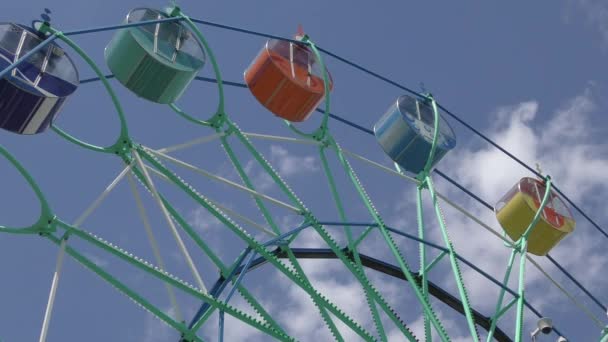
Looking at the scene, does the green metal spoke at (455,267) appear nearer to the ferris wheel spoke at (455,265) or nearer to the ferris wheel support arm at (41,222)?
the ferris wheel spoke at (455,265)

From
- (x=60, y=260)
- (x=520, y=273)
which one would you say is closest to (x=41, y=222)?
(x=60, y=260)

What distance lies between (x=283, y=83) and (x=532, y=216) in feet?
17.6

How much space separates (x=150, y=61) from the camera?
1484 centimetres

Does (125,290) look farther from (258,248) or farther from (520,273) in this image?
(520,273)

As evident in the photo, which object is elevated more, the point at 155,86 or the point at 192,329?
the point at 155,86

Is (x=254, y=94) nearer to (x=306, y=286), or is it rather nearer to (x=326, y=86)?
(x=326, y=86)

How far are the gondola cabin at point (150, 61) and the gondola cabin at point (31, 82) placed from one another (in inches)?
39.2

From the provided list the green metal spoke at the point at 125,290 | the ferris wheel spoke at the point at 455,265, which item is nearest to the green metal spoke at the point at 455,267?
the ferris wheel spoke at the point at 455,265

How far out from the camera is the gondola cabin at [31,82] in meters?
13.3

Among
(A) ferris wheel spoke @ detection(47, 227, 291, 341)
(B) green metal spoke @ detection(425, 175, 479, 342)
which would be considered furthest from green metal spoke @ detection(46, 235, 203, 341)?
(B) green metal spoke @ detection(425, 175, 479, 342)

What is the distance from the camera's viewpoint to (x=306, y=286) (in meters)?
14.1

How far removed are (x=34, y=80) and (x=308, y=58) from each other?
4862mm

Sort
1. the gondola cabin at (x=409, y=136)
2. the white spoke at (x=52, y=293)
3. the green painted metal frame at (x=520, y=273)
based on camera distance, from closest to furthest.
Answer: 1. the white spoke at (x=52, y=293)
2. the green painted metal frame at (x=520, y=273)
3. the gondola cabin at (x=409, y=136)

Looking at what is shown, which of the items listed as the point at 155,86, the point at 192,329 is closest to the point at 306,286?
the point at 192,329
